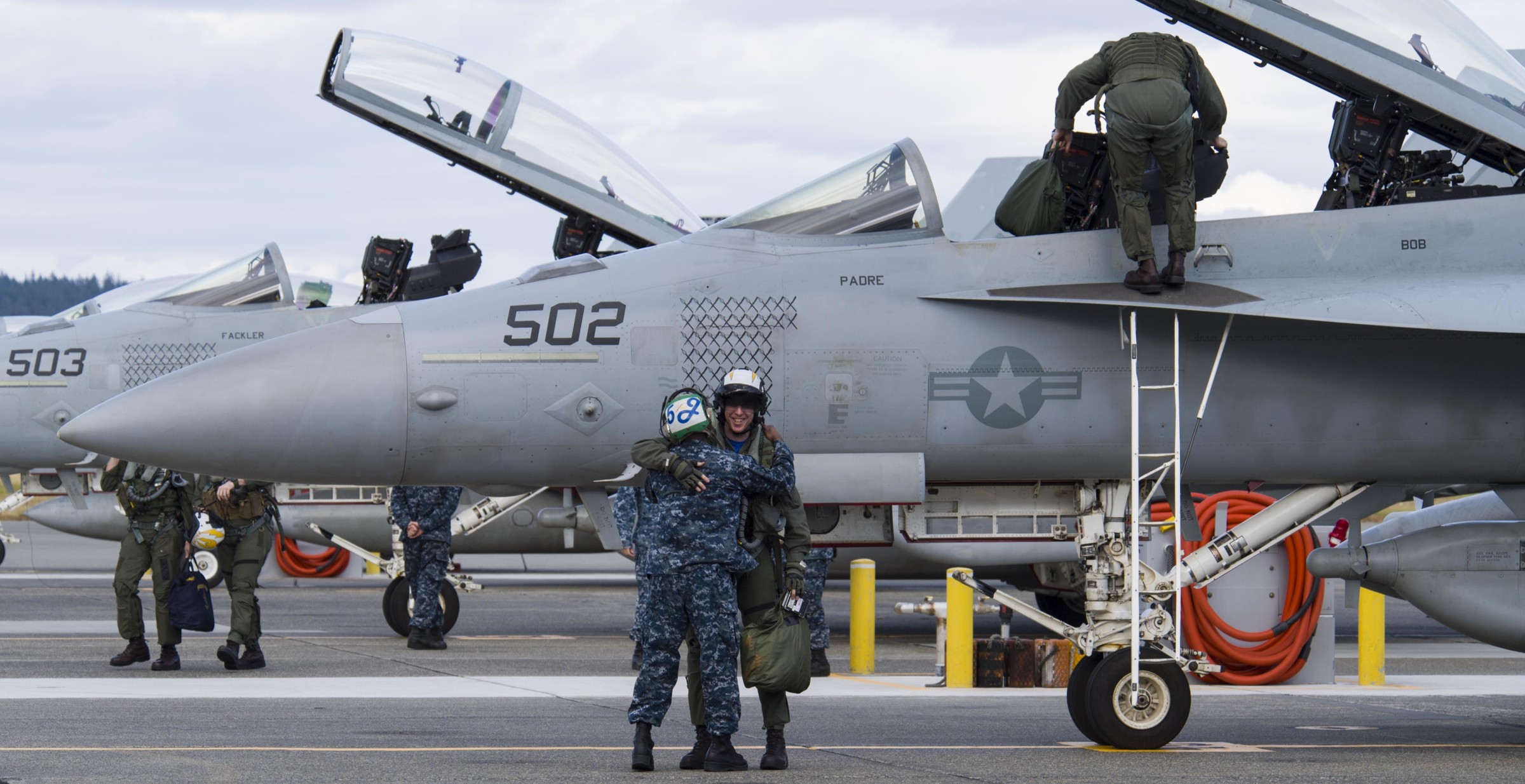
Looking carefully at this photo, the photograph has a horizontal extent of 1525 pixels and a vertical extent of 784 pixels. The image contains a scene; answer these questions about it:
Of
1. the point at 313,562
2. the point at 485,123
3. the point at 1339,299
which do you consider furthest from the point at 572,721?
the point at 313,562

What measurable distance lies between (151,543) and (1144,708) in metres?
6.85

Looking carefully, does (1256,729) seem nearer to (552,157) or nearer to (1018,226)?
(1018,226)

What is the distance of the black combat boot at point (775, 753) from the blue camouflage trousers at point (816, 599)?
154 inches

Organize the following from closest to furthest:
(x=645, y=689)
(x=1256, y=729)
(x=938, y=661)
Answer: (x=645, y=689)
(x=1256, y=729)
(x=938, y=661)

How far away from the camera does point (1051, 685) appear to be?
1164 centimetres

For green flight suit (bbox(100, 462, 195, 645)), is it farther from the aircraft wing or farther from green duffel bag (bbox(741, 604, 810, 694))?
the aircraft wing

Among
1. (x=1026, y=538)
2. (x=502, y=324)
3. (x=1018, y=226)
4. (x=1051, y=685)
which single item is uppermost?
(x=1018, y=226)

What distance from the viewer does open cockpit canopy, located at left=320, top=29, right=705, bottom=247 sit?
14.0 metres

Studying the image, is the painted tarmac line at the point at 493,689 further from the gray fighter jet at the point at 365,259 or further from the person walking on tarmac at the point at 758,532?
the gray fighter jet at the point at 365,259

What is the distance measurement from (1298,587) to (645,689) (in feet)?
20.4

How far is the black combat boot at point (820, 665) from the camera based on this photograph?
38.8 ft

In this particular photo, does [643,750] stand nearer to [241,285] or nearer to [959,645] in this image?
[959,645]

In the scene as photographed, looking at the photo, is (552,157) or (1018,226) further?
(552,157)

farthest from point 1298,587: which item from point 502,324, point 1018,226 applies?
point 502,324
